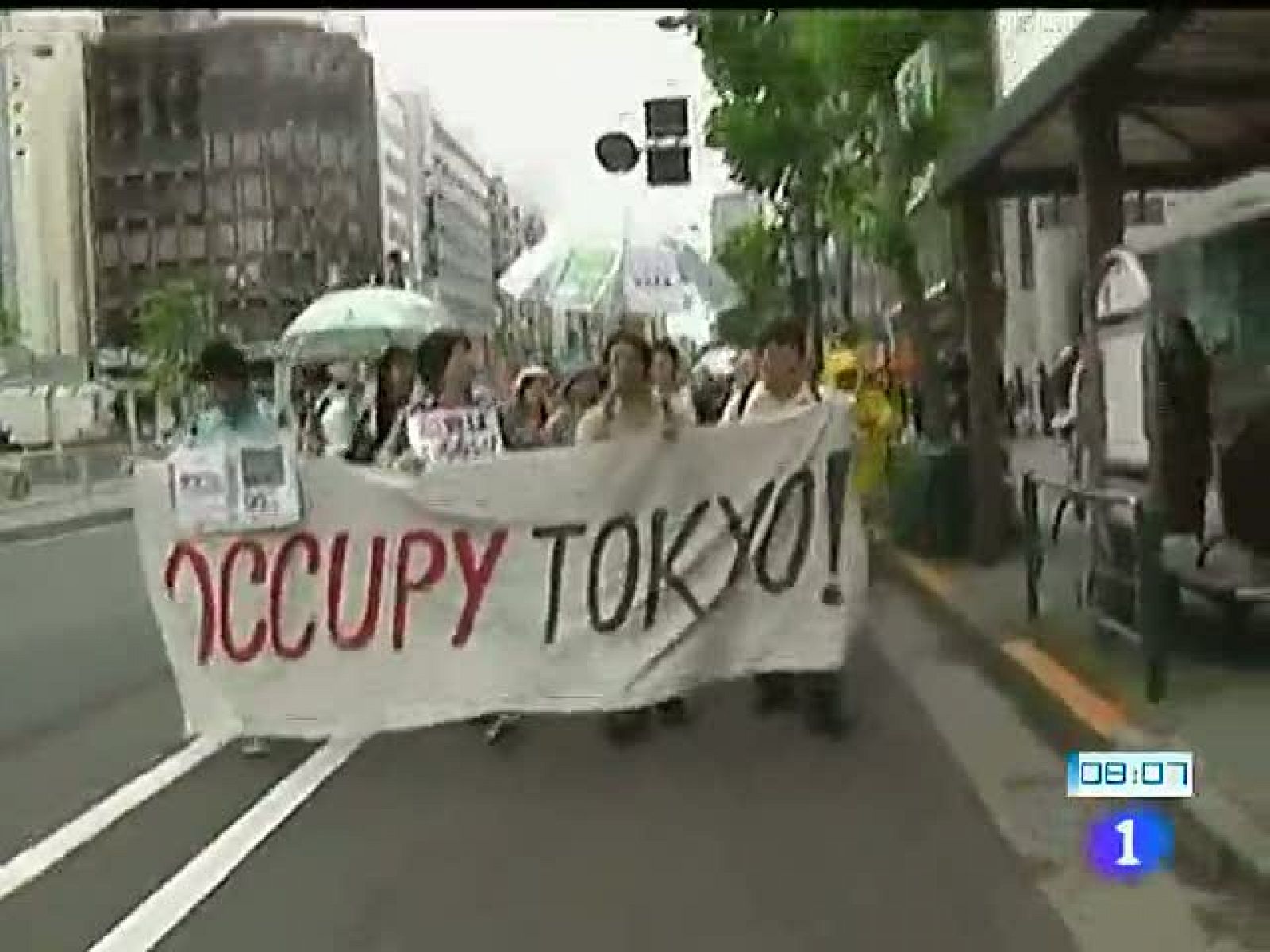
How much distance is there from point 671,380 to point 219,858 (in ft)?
14.5

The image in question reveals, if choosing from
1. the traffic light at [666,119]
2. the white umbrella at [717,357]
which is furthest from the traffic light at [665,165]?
the white umbrella at [717,357]

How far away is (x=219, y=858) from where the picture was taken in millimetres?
8508

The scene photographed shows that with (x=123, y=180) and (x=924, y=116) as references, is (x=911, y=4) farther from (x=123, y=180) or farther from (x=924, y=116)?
(x=123, y=180)

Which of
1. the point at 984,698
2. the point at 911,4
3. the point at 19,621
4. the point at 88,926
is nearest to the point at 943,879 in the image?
the point at 88,926

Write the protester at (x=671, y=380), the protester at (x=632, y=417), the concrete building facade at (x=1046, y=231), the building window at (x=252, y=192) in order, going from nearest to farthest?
the protester at (x=632, y=417) < the protester at (x=671, y=380) < the concrete building facade at (x=1046, y=231) < the building window at (x=252, y=192)

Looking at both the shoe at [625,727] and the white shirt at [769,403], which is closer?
the shoe at [625,727]

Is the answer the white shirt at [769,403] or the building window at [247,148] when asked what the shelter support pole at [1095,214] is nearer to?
the white shirt at [769,403]

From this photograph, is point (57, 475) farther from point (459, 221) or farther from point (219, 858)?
point (459, 221)

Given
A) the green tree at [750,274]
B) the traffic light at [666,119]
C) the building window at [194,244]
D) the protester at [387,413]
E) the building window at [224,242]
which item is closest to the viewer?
the protester at [387,413]

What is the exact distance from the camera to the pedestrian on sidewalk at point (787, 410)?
1098cm

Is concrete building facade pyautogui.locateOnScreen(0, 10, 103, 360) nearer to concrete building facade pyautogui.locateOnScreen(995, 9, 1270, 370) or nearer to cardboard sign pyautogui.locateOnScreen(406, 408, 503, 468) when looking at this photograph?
concrete building facade pyautogui.locateOnScreen(995, 9, 1270, 370)

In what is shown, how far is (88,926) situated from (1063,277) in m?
36.2

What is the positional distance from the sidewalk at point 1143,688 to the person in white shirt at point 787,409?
3.02 feet

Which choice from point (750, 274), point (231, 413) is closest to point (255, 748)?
point (231, 413)
